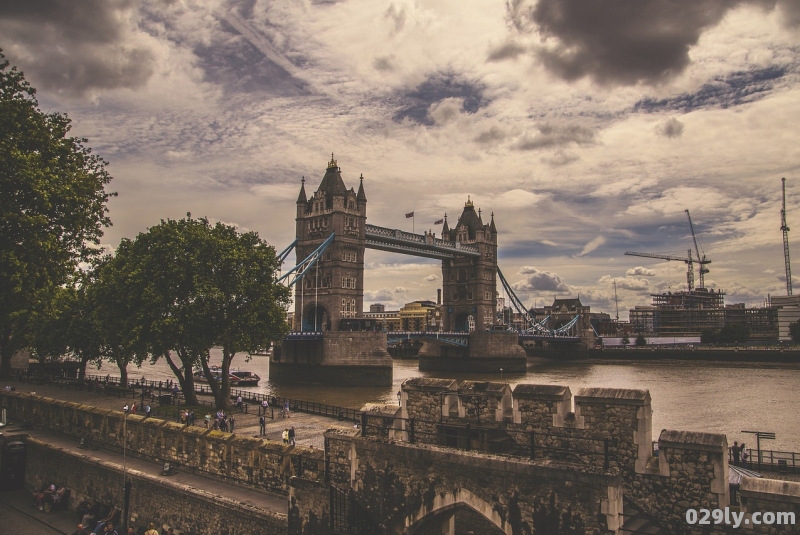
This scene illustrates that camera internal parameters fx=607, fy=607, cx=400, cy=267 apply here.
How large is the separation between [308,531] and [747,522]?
788 centimetres

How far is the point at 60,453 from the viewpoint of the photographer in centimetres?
2208

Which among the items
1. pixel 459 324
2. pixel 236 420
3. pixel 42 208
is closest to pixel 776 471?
pixel 236 420

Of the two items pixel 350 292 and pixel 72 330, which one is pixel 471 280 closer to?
pixel 350 292

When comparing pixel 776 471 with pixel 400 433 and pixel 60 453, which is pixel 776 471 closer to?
pixel 400 433

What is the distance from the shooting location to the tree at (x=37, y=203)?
2103 cm

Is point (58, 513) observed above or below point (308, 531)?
below

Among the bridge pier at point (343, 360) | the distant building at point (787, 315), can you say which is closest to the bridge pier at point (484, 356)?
the bridge pier at point (343, 360)

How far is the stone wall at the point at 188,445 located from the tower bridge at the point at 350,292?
40.7 m

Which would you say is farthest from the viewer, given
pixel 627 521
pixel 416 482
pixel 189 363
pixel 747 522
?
pixel 189 363

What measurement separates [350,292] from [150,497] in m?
62.9

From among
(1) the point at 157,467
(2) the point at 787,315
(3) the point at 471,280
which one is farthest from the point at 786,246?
(1) the point at 157,467

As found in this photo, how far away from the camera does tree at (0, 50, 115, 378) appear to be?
69.0ft

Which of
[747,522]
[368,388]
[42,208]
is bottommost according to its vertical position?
[368,388]

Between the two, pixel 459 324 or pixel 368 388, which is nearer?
pixel 368 388
